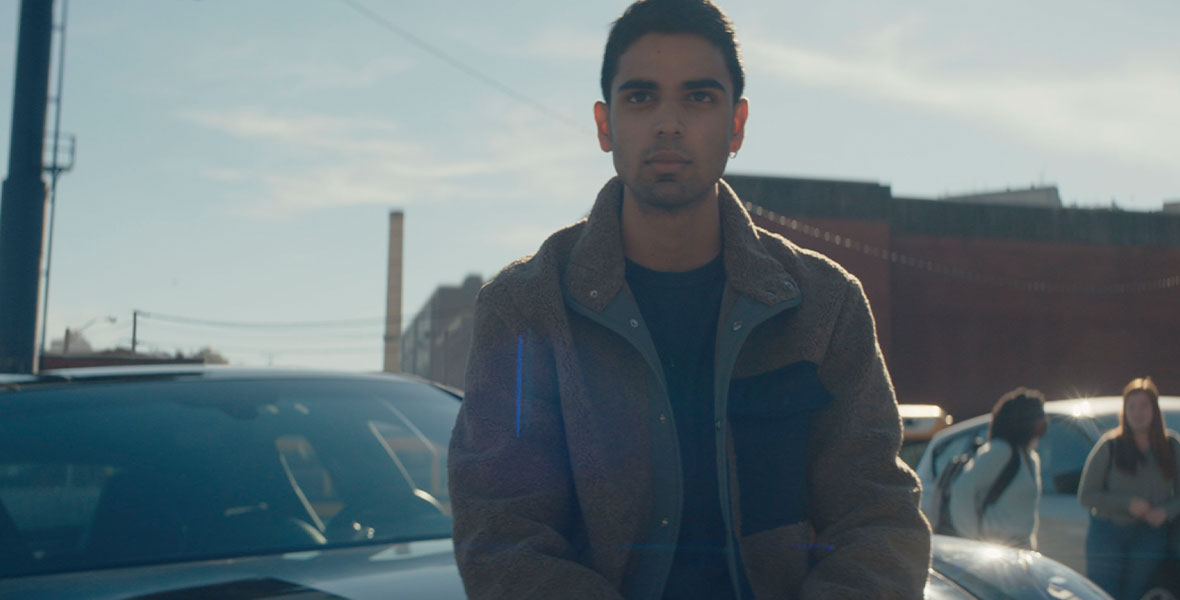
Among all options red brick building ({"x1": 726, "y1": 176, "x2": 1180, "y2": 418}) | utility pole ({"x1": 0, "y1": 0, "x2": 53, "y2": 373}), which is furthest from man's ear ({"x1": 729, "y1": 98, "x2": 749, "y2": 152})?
red brick building ({"x1": 726, "y1": 176, "x2": 1180, "y2": 418})

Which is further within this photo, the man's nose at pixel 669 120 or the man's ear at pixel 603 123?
the man's ear at pixel 603 123

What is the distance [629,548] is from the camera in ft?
5.74

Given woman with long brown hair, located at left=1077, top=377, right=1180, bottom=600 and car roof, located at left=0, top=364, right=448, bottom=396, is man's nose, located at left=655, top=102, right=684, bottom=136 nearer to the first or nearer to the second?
car roof, located at left=0, top=364, right=448, bottom=396

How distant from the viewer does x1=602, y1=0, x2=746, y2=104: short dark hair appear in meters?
1.90

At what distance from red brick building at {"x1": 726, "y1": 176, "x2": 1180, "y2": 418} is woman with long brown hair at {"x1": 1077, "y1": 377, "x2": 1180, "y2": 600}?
58.5 feet

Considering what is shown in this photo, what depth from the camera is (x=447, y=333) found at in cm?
5938

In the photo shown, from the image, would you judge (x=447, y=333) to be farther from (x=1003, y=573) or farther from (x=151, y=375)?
(x=1003, y=573)

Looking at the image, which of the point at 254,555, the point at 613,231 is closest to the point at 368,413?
the point at 254,555

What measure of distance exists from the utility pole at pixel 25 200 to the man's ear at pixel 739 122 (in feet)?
30.6

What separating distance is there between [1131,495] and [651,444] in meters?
4.59

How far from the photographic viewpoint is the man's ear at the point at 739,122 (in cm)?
199

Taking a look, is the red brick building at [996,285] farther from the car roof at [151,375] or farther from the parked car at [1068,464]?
the car roof at [151,375]

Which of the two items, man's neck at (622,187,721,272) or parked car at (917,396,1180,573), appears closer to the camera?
man's neck at (622,187,721,272)

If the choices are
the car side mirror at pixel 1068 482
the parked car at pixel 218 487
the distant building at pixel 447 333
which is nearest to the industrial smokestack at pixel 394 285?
the distant building at pixel 447 333
